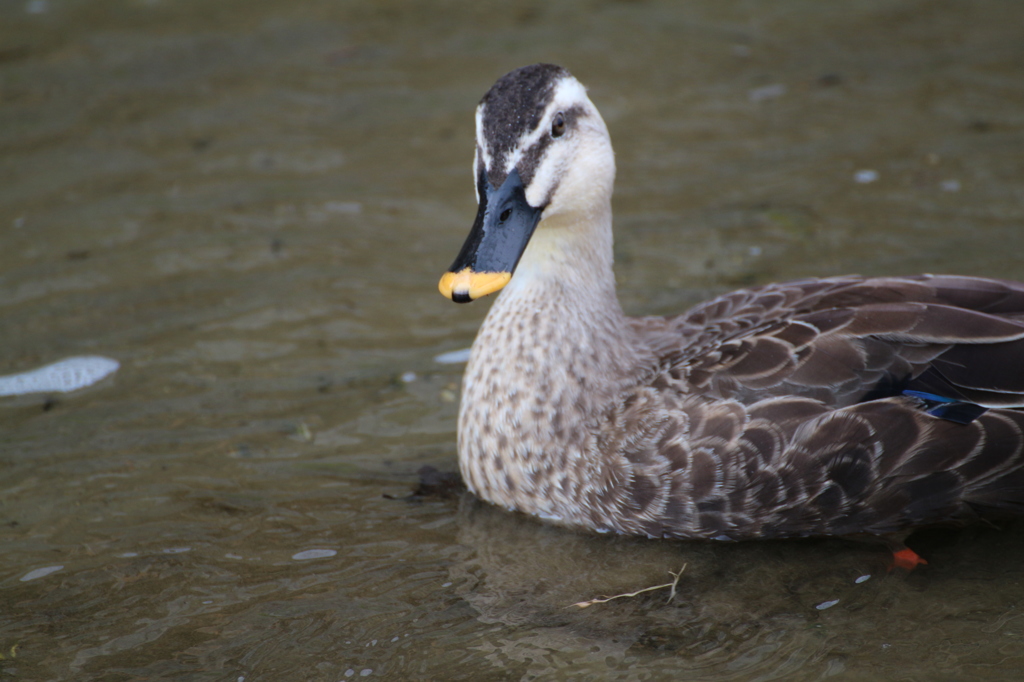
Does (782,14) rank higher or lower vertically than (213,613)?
higher

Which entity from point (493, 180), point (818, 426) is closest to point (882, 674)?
point (818, 426)

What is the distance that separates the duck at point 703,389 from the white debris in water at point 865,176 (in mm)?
2949

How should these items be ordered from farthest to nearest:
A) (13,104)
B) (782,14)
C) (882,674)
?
1. (782,14)
2. (13,104)
3. (882,674)

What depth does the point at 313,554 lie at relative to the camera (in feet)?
15.9

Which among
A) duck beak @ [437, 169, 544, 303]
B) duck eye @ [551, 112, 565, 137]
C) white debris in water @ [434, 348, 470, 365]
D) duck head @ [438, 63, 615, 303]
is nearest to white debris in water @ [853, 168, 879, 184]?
white debris in water @ [434, 348, 470, 365]

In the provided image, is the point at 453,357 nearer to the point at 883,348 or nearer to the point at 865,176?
the point at 883,348

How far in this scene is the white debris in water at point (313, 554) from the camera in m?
4.81

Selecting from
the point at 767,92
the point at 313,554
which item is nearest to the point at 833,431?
the point at 313,554

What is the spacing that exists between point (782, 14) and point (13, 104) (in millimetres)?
6838

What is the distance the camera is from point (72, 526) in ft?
16.5

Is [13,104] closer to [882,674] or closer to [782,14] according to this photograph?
[782,14]

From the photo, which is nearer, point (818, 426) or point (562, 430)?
point (818, 426)

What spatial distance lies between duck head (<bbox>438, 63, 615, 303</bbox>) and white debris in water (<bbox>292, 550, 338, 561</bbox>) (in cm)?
136

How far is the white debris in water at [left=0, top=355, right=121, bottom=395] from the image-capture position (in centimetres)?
604
